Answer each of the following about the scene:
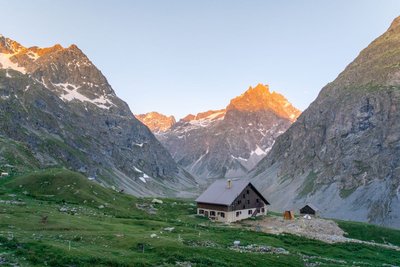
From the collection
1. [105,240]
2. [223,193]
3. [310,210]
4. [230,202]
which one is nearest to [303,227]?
[230,202]

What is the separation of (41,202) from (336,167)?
157 m

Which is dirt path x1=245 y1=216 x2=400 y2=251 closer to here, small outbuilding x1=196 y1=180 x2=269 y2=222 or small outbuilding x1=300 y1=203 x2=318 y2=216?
small outbuilding x1=196 y1=180 x2=269 y2=222

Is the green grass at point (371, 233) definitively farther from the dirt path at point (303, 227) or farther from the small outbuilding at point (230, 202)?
the small outbuilding at point (230, 202)

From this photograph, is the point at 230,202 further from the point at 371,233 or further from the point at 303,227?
the point at 371,233

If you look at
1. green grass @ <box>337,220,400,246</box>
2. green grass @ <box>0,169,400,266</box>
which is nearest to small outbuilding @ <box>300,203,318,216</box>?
green grass @ <box>337,220,400,246</box>

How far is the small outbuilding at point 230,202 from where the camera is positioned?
81.9 meters

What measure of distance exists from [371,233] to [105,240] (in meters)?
62.6

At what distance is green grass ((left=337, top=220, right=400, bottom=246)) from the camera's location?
78875 millimetres

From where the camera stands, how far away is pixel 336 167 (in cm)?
Result: 19112

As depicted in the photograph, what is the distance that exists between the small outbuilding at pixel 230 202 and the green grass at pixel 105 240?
5.06 meters

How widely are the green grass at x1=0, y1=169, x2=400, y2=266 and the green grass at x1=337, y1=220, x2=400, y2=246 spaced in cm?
1668

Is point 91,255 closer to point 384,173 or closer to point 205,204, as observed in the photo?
point 205,204

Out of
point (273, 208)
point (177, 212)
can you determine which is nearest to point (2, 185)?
point (177, 212)

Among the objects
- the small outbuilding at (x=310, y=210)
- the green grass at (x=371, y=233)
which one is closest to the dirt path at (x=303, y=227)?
the green grass at (x=371, y=233)
